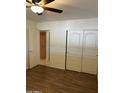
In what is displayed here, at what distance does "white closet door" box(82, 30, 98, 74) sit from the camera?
4391 millimetres

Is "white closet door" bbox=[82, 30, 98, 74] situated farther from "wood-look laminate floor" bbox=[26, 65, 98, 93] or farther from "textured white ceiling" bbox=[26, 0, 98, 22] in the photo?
"textured white ceiling" bbox=[26, 0, 98, 22]

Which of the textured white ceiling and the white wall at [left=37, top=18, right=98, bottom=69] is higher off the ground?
the textured white ceiling

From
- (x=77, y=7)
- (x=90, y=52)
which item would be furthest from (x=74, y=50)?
(x=77, y=7)

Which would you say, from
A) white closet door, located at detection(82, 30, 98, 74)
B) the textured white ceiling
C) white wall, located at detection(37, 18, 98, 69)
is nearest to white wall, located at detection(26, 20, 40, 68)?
white wall, located at detection(37, 18, 98, 69)

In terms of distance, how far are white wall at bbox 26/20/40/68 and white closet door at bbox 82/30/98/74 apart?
2.40 m

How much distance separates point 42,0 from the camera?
2.05m

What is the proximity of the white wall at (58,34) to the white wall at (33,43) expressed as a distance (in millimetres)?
416

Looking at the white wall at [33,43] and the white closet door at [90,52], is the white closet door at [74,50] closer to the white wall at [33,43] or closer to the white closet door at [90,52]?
the white closet door at [90,52]

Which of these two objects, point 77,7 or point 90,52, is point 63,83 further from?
point 77,7

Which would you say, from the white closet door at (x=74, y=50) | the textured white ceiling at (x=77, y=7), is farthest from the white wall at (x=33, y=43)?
the white closet door at (x=74, y=50)
